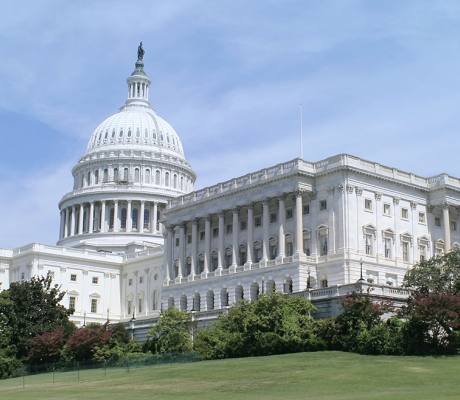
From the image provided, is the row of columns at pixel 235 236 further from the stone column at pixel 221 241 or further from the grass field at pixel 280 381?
the grass field at pixel 280 381

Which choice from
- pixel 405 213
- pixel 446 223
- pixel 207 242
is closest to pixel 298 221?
pixel 405 213

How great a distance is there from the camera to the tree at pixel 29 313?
86.8m

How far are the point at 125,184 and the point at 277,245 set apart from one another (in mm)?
70428

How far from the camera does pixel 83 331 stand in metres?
82.6

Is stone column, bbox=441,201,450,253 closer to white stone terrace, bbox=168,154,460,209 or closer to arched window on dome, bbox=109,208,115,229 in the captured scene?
white stone terrace, bbox=168,154,460,209

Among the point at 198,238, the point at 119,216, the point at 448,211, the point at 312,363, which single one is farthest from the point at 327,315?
the point at 119,216

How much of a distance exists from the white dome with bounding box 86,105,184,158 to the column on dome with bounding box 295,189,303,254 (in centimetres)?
7904

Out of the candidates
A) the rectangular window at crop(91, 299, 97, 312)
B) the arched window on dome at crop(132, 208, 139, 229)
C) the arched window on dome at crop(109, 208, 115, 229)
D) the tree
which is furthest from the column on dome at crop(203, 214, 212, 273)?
the arched window on dome at crop(109, 208, 115, 229)

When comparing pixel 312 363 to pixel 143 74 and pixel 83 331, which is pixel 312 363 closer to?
pixel 83 331

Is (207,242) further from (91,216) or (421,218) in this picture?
(91,216)

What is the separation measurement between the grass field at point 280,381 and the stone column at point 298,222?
1226 inches

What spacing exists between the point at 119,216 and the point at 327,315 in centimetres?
9391

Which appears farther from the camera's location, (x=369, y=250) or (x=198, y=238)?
(x=198, y=238)

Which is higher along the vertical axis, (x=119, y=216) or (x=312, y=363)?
(x=119, y=216)
